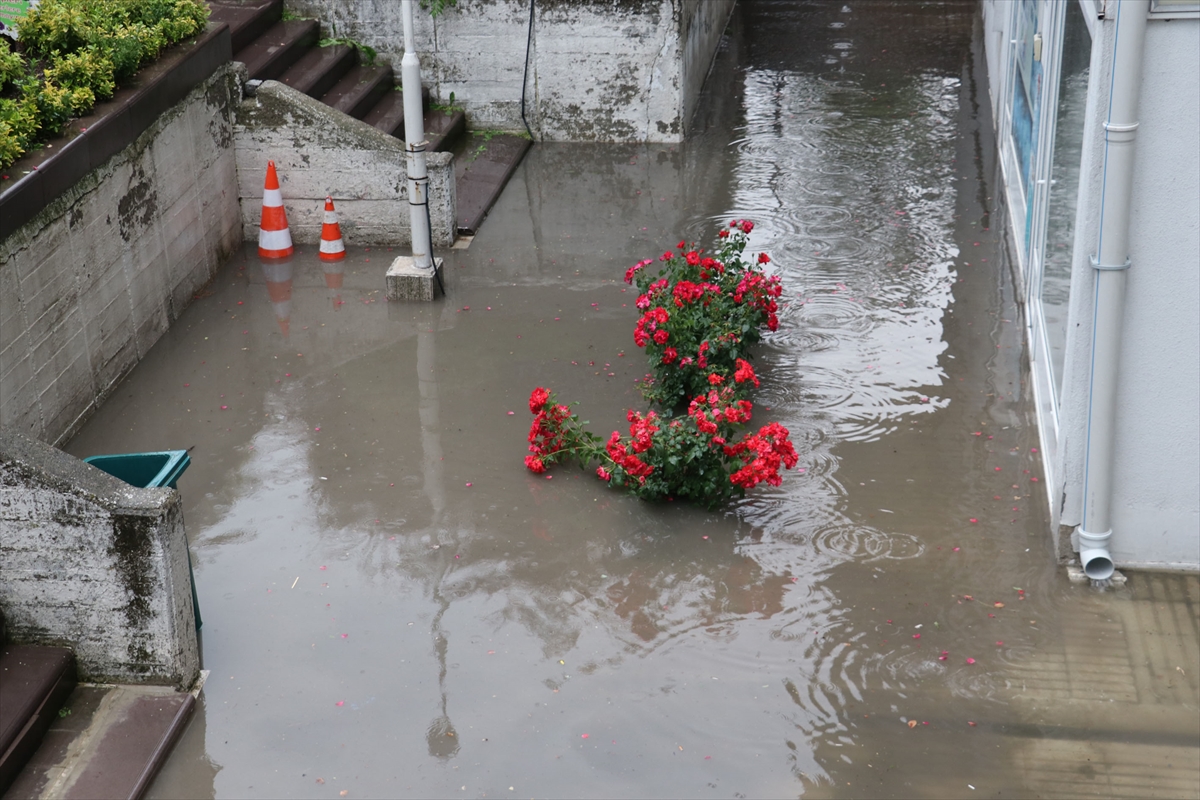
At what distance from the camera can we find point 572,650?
581 cm

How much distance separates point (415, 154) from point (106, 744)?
526 cm

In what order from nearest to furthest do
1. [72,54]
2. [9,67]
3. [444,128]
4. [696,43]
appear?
[9,67] → [72,54] → [444,128] → [696,43]

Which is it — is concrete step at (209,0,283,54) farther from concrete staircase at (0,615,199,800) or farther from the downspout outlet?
the downspout outlet

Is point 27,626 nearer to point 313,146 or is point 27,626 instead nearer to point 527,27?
point 313,146

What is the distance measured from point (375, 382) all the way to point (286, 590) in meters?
2.33

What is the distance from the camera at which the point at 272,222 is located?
10.5 m

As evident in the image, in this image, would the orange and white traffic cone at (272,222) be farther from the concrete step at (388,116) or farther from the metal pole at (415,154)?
the concrete step at (388,116)

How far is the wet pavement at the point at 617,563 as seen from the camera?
523 cm

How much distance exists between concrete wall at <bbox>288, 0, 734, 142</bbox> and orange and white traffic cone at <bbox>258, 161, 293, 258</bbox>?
3306mm

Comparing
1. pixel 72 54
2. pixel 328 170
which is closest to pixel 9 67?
pixel 72 54

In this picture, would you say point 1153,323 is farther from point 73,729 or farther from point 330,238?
point 330,238

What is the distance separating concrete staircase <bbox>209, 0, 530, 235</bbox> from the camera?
11773mm

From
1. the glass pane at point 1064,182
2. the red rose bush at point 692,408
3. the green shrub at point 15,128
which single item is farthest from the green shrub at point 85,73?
the glass pane at point 1064,182

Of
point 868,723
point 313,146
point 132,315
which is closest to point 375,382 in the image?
point 132,315
